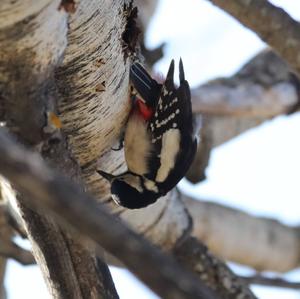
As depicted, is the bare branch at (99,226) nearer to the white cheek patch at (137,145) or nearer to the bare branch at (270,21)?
the bare branch at (270,21)

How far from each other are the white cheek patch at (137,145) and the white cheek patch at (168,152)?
56 millimetres

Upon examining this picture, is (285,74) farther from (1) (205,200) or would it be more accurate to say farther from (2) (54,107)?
(2) (54,107)

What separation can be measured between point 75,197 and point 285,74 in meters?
2.73

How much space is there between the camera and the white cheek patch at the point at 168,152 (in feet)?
8.50

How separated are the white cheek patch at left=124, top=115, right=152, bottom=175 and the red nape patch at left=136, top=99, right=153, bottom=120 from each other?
24 millimetres

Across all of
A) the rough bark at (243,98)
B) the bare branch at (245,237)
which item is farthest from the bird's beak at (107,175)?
the bare branch at (245,237)

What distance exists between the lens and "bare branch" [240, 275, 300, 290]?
8.41 ft

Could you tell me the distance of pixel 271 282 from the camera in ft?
8.79

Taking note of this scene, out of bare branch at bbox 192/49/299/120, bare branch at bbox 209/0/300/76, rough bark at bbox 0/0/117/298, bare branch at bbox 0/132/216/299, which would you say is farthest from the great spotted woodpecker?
bare branch at bbox 0/132/216/299

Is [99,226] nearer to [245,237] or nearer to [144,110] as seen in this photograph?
[144,110]

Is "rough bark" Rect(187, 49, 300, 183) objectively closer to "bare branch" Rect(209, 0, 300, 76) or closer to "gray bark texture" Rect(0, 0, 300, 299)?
"gray bark texture" Rect(0, 0, 300, 299)

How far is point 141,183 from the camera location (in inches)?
105

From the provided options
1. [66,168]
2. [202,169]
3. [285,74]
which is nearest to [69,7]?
[66,168]

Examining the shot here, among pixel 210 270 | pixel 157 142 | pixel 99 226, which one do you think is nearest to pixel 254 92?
A: pixel 157 142
